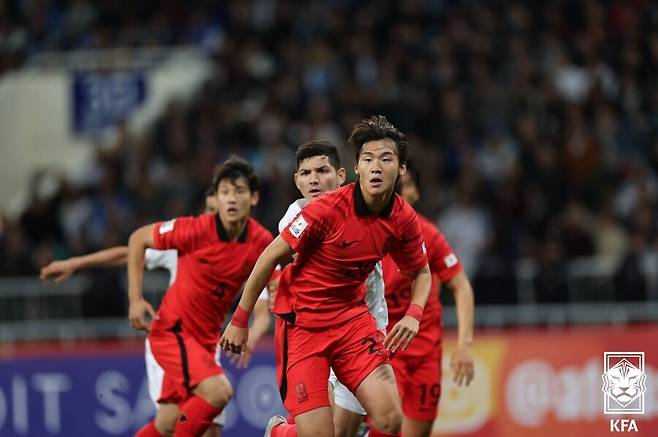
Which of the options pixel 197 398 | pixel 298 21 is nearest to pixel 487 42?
pixel 298 21

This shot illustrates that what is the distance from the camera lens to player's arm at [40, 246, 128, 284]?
10148 millimetres

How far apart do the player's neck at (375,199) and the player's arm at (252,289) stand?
0.53 metres

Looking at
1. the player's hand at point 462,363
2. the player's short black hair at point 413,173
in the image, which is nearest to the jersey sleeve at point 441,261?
the player's short black hair at point 413,173

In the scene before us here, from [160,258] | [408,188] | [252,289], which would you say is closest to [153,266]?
[160,258]

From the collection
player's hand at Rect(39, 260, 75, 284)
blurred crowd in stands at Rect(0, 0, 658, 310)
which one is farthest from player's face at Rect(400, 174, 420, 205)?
blurred crowd in stands at Rect(0, 0, 658, 310)

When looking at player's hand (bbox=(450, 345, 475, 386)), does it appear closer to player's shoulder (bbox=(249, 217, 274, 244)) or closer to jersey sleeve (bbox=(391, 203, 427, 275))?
jersey sleeve (bbox=(391, 203, 427, 275))


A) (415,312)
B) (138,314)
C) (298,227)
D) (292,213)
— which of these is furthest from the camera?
(138,314)

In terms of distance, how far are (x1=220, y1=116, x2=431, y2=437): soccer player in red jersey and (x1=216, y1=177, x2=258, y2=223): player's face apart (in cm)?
126

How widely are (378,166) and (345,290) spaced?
2.69 ft

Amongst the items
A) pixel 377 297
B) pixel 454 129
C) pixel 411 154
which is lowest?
pixel 377 297

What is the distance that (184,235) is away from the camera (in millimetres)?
9898

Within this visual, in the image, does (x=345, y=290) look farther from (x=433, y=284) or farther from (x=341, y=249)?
(x=433, y=284)

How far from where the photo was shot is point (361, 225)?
830 cm

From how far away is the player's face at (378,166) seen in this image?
8.19m
